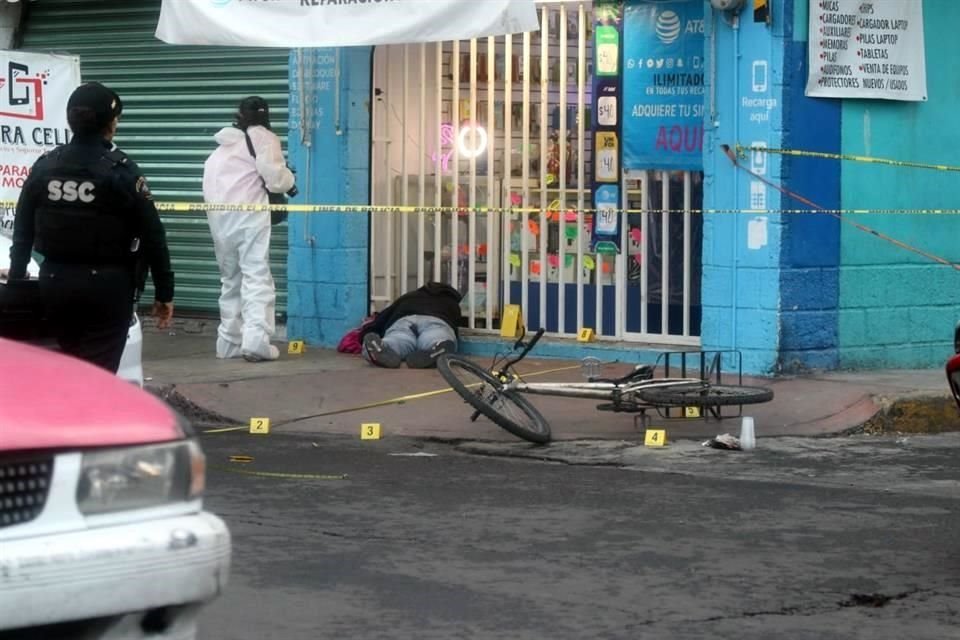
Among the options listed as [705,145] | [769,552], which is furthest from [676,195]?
[769,552]

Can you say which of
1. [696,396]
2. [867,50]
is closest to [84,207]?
[696,396]

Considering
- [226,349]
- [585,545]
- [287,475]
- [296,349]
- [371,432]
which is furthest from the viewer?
[296,349]

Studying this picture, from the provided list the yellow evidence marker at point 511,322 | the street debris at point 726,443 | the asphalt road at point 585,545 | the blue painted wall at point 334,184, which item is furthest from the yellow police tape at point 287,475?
the blue painted wall at point 334,184

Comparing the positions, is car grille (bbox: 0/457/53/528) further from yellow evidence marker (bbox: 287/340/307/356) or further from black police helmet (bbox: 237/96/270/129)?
yellow evidence marker (bbox: 287/340/307/356)

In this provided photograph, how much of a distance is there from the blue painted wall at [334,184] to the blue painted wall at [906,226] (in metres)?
3.78

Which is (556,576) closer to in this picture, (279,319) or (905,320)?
(905,320)

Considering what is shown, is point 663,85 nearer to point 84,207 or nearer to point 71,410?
point 84,207

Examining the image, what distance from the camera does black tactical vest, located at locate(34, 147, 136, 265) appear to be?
7258 millimetres

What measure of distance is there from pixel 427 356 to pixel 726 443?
3.25 m

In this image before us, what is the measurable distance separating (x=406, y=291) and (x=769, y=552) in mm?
7173

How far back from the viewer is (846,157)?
38.5ft

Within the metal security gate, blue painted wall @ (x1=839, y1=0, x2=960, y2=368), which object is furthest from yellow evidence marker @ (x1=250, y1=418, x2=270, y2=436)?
blue painted wall @ (x1=839, y1=0, x2=960, y2=368)

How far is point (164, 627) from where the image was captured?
13.5ft

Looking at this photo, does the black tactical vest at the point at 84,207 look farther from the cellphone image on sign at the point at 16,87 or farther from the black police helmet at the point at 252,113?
the black police helmet at the point at 252,113
